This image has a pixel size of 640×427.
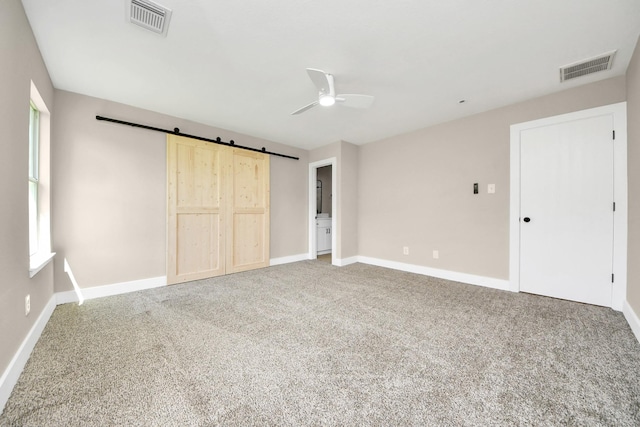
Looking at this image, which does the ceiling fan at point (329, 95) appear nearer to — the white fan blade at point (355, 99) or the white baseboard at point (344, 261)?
the white fan blade at point (355, 99)

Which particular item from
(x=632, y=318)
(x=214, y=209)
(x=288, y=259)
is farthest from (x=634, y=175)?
(x=214, y=209)

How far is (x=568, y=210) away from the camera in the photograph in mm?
2717

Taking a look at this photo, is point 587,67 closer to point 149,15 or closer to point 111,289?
point 149,15

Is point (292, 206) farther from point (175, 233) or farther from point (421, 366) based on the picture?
point (421, 366)

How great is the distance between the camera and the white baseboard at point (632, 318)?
6.31 feet

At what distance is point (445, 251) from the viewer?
3682 mm

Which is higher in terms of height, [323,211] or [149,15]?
[149,15]

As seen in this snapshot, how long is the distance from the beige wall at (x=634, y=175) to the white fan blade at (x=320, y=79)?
8.09 ft

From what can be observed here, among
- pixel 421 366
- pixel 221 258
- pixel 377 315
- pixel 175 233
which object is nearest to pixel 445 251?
pixel 377 315

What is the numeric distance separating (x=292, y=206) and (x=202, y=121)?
212 centimetres

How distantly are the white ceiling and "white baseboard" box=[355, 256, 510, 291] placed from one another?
7.36 feet

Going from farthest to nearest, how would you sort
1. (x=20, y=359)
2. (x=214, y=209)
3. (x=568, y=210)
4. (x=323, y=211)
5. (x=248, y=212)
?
(x=323, y=211) → (x=248, y=212) → (x=214, y=209) → (x=568, y=210) → (x=20, y=359)

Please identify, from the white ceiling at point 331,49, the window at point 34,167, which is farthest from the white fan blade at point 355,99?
the window at point 34,167

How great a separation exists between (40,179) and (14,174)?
50.5 inches
